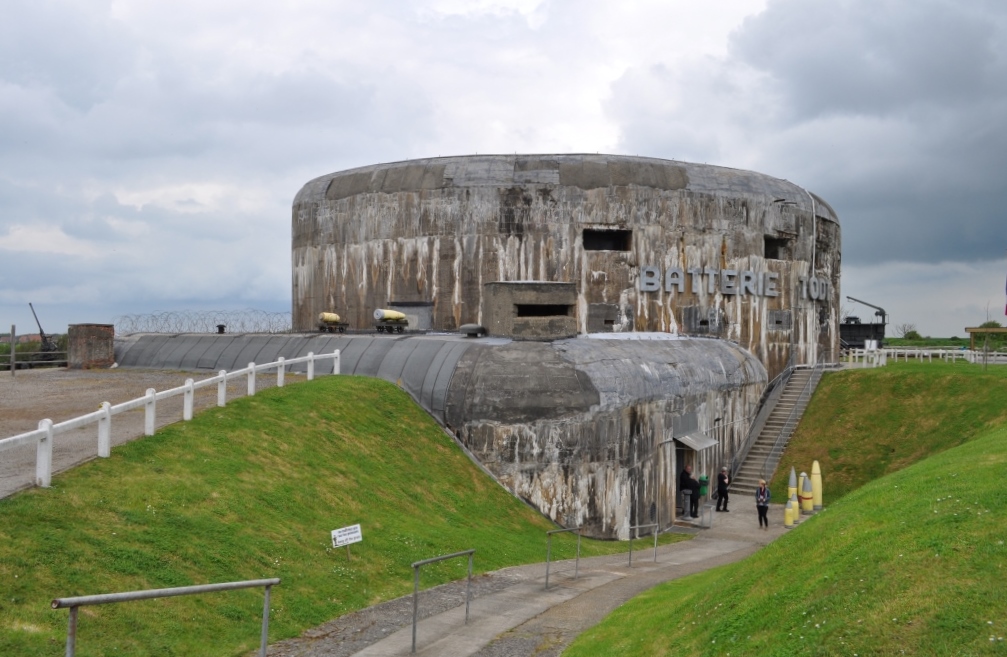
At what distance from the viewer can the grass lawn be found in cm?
679

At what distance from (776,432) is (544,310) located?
10.9m

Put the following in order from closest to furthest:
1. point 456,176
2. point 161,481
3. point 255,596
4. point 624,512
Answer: point 255,596, point 161,481, point 624,512, point 456,176

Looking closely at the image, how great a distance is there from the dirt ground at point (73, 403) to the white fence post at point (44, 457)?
0.18 metres

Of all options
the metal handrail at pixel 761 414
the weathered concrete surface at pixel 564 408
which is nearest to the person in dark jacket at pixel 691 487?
the weathered concrete surface at pixel 564 408

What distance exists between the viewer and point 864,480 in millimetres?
26562

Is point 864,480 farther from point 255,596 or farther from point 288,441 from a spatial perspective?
point 255,596

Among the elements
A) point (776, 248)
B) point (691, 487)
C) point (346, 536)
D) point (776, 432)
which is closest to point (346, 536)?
point (346, 536)

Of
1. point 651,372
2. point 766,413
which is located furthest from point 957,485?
point 766,413

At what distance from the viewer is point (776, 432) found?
30844mm

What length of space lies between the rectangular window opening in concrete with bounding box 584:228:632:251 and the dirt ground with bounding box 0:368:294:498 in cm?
1418

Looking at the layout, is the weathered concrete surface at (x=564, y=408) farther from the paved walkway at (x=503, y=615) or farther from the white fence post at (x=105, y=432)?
the white fence post at (x=105, y=432)

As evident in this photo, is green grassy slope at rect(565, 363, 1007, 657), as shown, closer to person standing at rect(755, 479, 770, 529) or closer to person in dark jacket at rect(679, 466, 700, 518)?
person standing at rect(755, 479, 770, 529)

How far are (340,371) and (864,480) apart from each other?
1594 cm

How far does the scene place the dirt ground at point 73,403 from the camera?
12.0 meters
